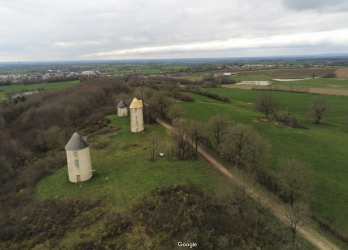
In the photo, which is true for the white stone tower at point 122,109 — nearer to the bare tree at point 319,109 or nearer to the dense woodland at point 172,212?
the dense woodland at point 172,212

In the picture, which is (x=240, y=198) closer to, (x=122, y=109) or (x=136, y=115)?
(x=136, y=115)

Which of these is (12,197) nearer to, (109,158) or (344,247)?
(109,158)

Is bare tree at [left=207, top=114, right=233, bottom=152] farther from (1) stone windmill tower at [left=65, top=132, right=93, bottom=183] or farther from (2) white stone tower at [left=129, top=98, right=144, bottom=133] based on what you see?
(1) stone windmill tower at [left=65, top=132, right=93, bottom=183]

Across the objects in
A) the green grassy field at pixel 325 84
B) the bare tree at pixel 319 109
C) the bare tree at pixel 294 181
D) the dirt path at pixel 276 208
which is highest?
the green grassy field at pixel 325 84

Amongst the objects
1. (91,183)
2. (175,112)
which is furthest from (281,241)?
(175,112)

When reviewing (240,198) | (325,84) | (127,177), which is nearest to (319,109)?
(240,198)

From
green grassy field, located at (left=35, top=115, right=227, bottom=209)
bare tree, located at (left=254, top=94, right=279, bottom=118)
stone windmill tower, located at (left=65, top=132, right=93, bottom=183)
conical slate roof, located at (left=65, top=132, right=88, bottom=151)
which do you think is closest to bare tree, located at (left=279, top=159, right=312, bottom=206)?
green grassy field, located at (left=35, top=115, right=227, bottom=209)

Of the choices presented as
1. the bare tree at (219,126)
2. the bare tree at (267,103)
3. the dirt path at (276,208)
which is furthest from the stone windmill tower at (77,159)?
the bare tree at (267,103)
